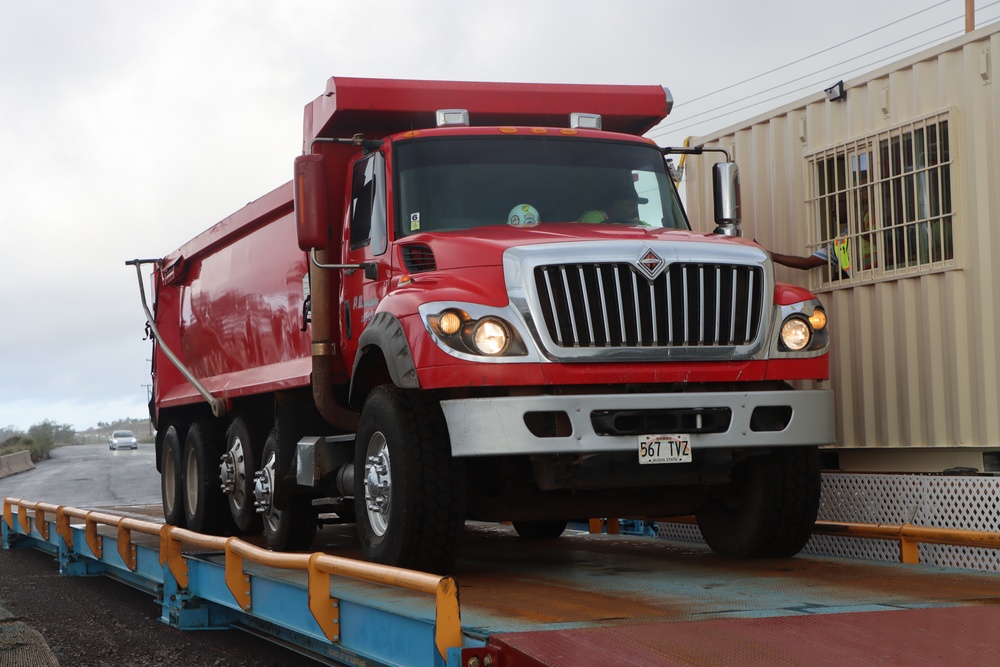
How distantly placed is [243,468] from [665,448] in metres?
4.75

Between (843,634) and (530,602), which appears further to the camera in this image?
(530,602)

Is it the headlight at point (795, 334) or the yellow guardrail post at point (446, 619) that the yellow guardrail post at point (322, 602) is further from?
the headlight at point (795, 334)

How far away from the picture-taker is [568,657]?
3883 millimetres

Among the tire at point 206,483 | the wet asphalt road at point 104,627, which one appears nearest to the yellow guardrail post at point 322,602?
the wet asphalt road at point 104,627

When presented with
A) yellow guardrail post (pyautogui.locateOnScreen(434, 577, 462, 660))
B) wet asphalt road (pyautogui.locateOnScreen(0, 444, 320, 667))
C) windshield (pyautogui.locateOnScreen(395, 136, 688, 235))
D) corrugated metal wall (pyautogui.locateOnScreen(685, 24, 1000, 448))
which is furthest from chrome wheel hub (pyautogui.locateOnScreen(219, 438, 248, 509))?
yellow guardrail post (pyautogui.locateOnScreen(434, 577, 462, 660))

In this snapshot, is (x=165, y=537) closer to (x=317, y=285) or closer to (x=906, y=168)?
(x=317, y=285)

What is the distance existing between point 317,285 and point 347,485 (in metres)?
1.30

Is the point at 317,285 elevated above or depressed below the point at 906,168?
below

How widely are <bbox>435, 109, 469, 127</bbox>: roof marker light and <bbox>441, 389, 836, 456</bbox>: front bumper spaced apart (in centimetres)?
212

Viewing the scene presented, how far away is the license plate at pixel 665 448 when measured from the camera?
6.07 m

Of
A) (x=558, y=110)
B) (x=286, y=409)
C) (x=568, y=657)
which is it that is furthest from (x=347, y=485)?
(x=568, y=657)

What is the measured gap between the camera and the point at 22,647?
7.84 m

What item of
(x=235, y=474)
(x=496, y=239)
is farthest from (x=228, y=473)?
(x=496, y=239)

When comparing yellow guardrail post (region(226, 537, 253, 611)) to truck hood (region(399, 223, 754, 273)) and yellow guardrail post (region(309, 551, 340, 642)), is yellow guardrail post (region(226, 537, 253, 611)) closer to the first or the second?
yellow guardrail post (region(309, 551, 340, 642))
